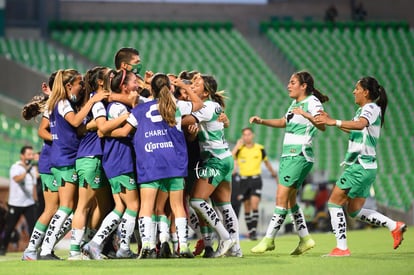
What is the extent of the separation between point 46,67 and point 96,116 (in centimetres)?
2000

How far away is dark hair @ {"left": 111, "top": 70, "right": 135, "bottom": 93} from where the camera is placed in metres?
12.6

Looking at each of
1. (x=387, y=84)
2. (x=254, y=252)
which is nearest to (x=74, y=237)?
(x=254, y=252)

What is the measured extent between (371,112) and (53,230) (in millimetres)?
3978

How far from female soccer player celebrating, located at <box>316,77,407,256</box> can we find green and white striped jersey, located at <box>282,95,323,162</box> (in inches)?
18.1

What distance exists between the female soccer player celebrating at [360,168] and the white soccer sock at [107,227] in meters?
2.51

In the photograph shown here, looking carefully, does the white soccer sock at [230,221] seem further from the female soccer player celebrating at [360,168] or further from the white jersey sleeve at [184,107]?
the white jersey sleeve at [184,107]

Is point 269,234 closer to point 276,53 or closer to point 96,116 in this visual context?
point 96,116

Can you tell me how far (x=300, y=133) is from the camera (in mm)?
13273

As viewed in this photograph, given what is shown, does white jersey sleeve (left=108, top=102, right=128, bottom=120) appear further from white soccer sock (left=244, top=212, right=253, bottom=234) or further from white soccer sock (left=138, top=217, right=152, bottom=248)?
white soccer sock (left=244, top=212, right=253, bottom=234)

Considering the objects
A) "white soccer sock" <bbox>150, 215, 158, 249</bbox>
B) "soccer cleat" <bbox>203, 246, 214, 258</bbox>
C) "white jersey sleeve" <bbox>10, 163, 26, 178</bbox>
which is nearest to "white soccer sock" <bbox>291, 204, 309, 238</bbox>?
"soccer cleat" <bbox>203, 246, 214, 258</bbox>

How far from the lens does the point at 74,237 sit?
12.5m

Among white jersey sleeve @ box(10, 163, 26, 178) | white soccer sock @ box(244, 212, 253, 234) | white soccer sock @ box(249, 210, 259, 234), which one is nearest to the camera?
white jersey sleeve @ box(10, 163, 26, 178)

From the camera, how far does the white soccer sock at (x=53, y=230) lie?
41.8ft

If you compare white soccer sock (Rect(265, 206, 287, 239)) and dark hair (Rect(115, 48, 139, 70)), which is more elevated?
dark hair (Rect(115, 48, 139, 70))
